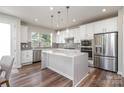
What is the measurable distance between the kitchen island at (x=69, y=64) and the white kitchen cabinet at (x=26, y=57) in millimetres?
1326

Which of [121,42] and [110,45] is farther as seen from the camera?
[110,45]

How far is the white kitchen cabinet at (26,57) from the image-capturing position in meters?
5.39

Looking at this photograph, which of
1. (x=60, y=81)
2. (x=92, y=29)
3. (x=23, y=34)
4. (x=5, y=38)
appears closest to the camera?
(x=60, y=81)

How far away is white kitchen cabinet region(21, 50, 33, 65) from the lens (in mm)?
5395

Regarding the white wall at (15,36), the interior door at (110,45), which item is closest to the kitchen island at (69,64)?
the interior door at (110,45)

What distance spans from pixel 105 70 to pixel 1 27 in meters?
5.33

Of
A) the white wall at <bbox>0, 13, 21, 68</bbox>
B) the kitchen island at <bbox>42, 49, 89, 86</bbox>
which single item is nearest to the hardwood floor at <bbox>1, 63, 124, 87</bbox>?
the kitchen island at <bbox>42, 49, 89, 86</bbox>

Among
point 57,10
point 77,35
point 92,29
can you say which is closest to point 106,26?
point 92,29

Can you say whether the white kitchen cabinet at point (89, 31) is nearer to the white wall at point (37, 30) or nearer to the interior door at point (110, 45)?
the interior door at point (110, 45)

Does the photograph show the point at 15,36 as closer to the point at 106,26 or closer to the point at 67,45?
the point at 67,45

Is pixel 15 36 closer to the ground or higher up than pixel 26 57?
higher up

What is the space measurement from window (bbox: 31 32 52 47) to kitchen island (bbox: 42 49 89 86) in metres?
2.37

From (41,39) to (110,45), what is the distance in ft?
16.0

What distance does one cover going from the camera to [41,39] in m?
7.28
